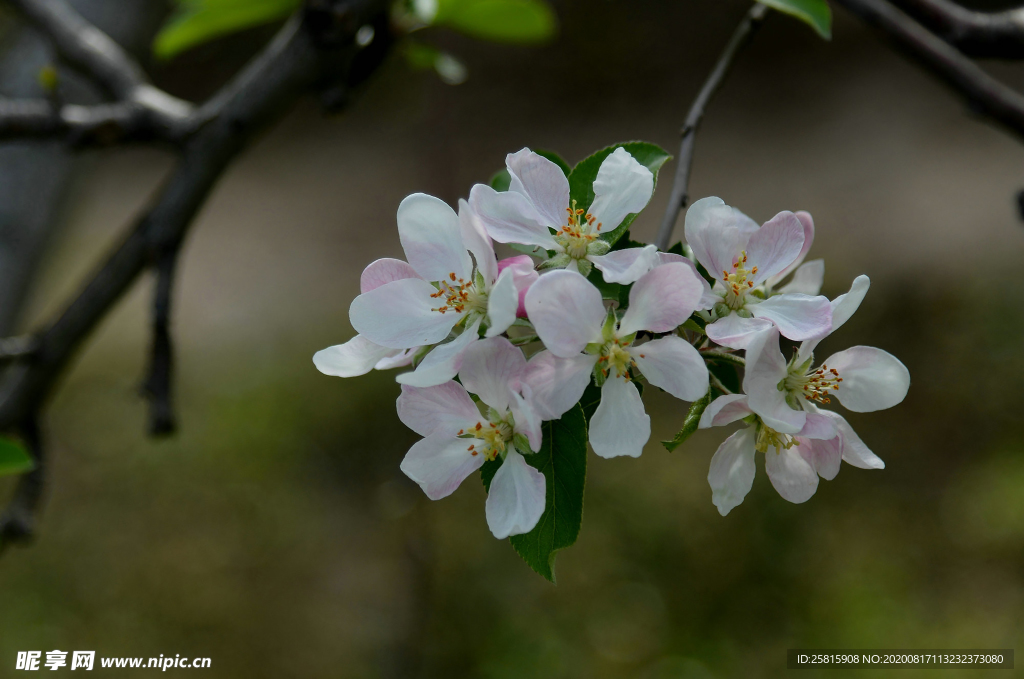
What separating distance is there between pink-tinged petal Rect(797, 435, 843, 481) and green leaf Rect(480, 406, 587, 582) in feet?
0.66

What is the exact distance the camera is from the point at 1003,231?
11.7ft

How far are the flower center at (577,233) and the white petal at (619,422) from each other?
114 mm

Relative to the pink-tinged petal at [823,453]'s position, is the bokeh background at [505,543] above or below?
below

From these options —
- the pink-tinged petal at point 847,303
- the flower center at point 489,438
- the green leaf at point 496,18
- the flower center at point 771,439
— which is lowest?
the flower center at point 489,438

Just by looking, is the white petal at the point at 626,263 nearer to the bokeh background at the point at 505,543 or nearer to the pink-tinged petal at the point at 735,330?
the pink-tinged petal at the point at 735,330

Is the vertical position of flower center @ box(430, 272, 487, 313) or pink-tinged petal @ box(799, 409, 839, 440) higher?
flower center @ box(430, 272, 487, 313)

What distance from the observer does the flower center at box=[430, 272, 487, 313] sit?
0.59m

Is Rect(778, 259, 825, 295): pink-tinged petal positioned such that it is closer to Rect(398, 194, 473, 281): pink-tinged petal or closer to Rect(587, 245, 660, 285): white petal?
Rect(587, 245, 660, 285): white petal

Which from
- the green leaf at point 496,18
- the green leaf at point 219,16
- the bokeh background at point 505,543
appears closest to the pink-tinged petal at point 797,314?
the green leaf at point 496,18

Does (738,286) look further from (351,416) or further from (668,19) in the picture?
(668,19)

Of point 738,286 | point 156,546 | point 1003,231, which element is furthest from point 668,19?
point 738,286

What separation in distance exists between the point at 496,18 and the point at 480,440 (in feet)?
2.77

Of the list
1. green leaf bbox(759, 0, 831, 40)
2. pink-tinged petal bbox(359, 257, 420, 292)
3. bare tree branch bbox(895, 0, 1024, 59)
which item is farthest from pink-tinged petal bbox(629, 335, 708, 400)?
bare tree branch bbox(895, 0, 1024, 59)

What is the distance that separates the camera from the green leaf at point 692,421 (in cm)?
54
